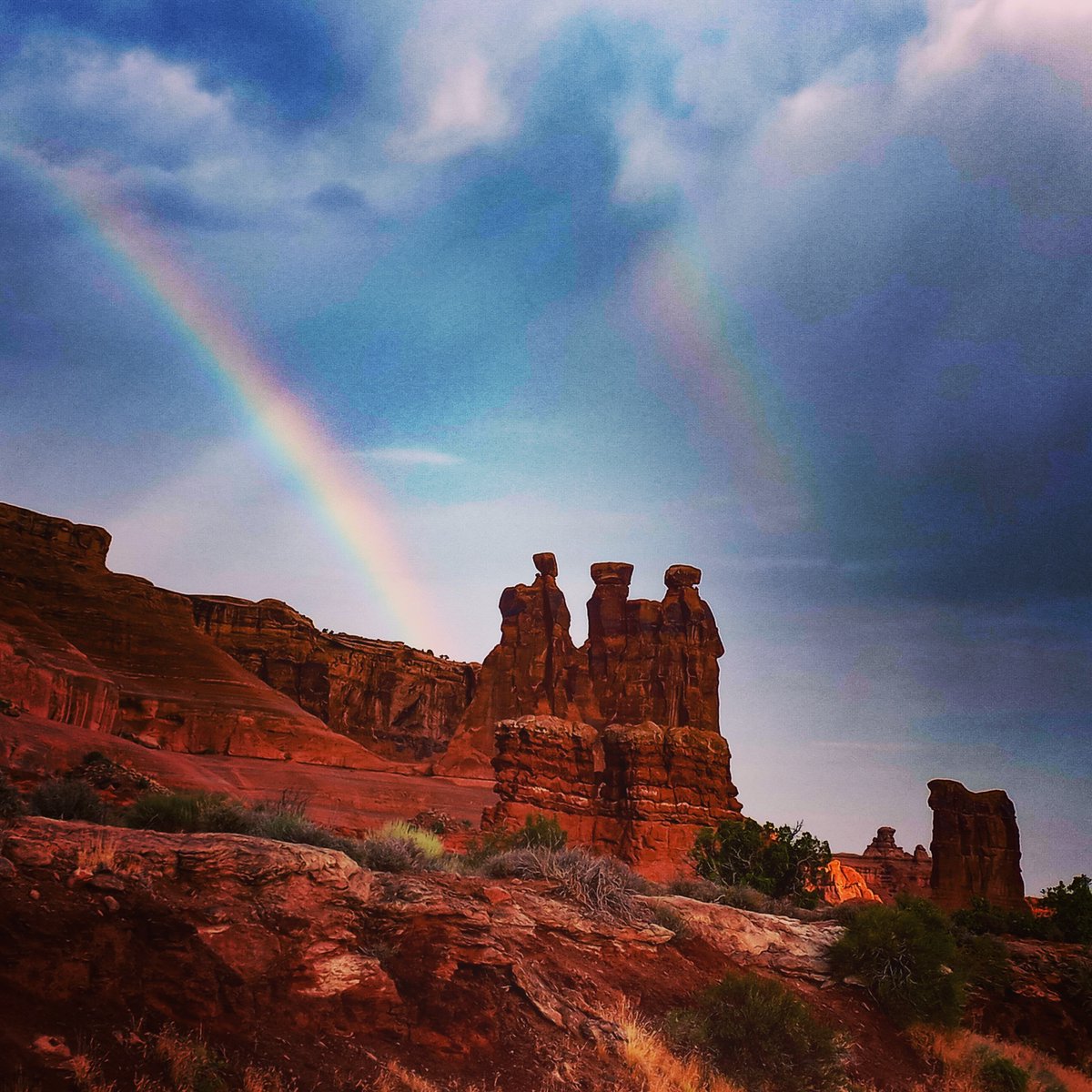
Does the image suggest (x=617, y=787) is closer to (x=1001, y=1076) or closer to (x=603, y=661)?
(x=1001, y=1076)

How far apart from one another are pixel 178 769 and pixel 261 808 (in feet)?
116

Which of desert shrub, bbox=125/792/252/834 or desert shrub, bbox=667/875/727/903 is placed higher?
desert shrub, bbox=125/792/252/834

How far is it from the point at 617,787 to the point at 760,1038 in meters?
22.7

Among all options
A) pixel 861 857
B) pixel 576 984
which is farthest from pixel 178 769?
pixel 861 857

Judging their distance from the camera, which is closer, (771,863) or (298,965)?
(298,965)

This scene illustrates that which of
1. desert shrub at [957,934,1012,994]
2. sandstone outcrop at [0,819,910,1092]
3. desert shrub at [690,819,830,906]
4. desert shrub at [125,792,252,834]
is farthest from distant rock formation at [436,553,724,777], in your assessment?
sandstone outcrop at [0,819,910,1092]

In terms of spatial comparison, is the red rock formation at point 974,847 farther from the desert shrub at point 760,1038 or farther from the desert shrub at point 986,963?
the desert shrub at point 760,1038

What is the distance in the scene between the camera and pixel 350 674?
104m

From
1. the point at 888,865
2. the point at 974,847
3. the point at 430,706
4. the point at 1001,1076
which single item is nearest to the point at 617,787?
the point at 1001,1076

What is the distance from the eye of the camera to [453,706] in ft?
373

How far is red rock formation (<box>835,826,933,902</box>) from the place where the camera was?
72875 mm

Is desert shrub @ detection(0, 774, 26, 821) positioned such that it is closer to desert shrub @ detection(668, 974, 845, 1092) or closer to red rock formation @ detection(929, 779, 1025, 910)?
desert shrub @ detection(668, 974, 845, 1092)

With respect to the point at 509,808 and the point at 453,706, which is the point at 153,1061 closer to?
the point at 509,808

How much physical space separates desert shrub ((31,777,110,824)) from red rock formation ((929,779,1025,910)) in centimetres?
4273
